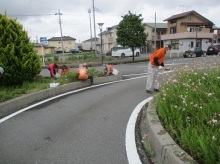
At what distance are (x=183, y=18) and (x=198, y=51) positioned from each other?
14832mm

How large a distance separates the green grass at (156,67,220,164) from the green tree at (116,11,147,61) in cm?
2242

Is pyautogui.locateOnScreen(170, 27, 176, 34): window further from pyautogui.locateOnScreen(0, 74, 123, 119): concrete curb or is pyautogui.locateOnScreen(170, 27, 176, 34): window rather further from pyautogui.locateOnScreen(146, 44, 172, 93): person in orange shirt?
pyautogui.locateOnScreen(146, 44, 172, 93): person in orange shirt

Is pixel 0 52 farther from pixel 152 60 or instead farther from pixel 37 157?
pixel 37 157

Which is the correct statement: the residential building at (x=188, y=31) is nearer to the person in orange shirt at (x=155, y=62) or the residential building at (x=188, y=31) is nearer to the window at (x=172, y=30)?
the window at (x=172, y=30)

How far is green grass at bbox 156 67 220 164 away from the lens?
2.70 metres

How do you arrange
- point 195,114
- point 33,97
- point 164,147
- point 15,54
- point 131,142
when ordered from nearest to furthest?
1. point 164,147
2. point 195,114
3. point 131,142
4. point 33,97
5. point 15,54

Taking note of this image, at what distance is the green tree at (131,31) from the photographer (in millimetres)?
27953

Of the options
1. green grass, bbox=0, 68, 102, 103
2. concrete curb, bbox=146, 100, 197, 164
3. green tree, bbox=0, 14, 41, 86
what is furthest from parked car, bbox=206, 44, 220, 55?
concrete curb, bbox=146, 100, 197, 164

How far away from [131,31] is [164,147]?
25.8 meters

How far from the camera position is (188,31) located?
4825cm

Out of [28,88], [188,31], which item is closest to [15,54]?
[28,88]

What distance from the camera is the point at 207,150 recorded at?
2.54 m

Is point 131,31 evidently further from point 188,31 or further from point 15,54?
point 188,31

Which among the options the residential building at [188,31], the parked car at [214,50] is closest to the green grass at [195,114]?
the parked car at [214,50]
